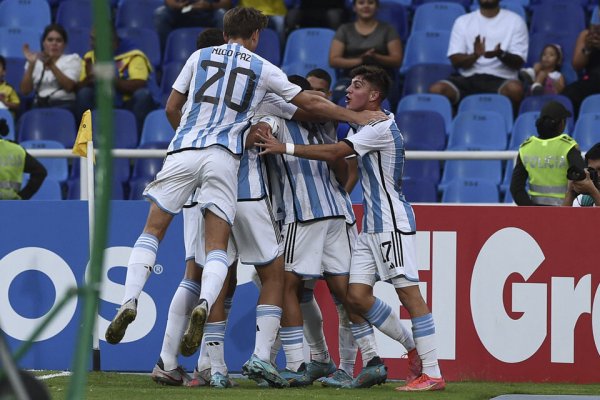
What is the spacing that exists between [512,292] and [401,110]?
14.5 ft

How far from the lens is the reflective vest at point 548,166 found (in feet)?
30.1

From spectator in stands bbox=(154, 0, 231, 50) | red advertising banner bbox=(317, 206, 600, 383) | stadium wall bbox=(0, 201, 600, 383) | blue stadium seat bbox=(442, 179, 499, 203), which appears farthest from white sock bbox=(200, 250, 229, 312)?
spectator in stands bbox=(154, 0, 231, 50)

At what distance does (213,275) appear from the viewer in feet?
21.9

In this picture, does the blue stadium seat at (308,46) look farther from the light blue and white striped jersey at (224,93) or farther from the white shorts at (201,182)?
the white shorts at (201,182)

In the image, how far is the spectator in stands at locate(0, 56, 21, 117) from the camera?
12633 millimetres

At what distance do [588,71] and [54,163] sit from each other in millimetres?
5559

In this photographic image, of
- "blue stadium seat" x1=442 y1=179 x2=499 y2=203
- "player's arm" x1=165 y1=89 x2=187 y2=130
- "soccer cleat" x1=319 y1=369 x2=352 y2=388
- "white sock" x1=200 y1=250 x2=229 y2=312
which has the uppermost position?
"player's arm" x1=165 y1=89 x2=187 y2=130

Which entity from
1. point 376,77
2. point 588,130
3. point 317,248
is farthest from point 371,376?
point 588,130

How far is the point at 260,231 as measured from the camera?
7180 mm

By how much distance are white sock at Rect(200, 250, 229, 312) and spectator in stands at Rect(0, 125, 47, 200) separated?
3.58m

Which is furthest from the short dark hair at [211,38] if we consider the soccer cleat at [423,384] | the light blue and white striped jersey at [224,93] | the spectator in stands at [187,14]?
the spectator in stands at [187,14]

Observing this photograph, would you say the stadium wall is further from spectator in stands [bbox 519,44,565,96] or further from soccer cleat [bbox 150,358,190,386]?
spectator in stands [bbox 519,44,565,96]

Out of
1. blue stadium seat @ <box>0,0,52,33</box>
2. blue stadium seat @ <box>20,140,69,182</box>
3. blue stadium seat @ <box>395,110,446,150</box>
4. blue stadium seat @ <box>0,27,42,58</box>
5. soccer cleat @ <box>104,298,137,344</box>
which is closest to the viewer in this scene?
soccer cleat @ <box>104,298,137,344</box>

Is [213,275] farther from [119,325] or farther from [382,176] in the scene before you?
[382,176]
